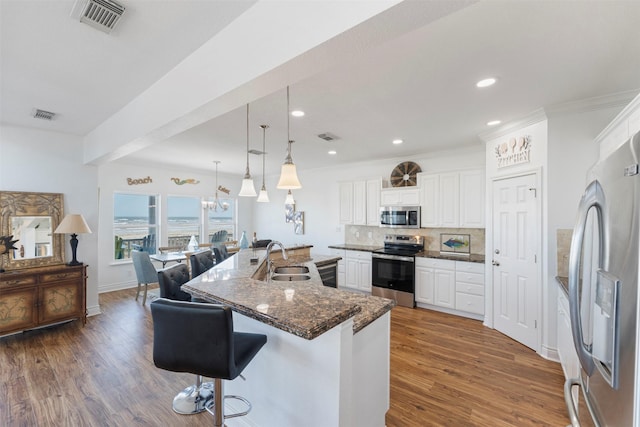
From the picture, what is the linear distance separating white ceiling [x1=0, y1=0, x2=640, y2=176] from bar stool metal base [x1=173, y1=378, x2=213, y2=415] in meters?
2.52

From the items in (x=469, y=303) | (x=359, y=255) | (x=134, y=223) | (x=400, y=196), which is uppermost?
(x=400, y=196)

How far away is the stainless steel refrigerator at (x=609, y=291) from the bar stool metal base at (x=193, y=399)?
2.26m

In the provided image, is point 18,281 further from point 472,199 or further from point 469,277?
point 472,199

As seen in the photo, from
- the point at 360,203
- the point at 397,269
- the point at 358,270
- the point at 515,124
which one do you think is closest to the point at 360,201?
the point at 360,203

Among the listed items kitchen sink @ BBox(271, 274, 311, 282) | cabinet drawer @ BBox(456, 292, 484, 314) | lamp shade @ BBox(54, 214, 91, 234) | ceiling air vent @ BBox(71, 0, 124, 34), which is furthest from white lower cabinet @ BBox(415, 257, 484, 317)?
lamp shade @ BBox(54, 214, 91, 234)

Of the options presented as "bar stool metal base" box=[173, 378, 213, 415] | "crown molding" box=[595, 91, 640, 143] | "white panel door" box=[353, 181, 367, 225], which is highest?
"crown molding" box=[595, 91, 640, 143]

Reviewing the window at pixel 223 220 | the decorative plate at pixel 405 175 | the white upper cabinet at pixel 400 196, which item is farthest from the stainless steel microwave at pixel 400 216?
the window at pixel 223 220

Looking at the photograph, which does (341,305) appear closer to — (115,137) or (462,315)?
(115,137)

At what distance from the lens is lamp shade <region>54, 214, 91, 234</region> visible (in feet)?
11.8

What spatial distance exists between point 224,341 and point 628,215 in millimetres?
1668

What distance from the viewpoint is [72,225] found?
3.63 metres

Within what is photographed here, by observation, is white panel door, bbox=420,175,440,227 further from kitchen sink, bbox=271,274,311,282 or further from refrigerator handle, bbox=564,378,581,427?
refrigerator handle, bbox=564,378,581,427

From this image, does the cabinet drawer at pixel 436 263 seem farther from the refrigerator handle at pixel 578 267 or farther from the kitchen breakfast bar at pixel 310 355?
the refrigerator handle at pixel 578 267

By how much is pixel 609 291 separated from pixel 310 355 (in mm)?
1242
